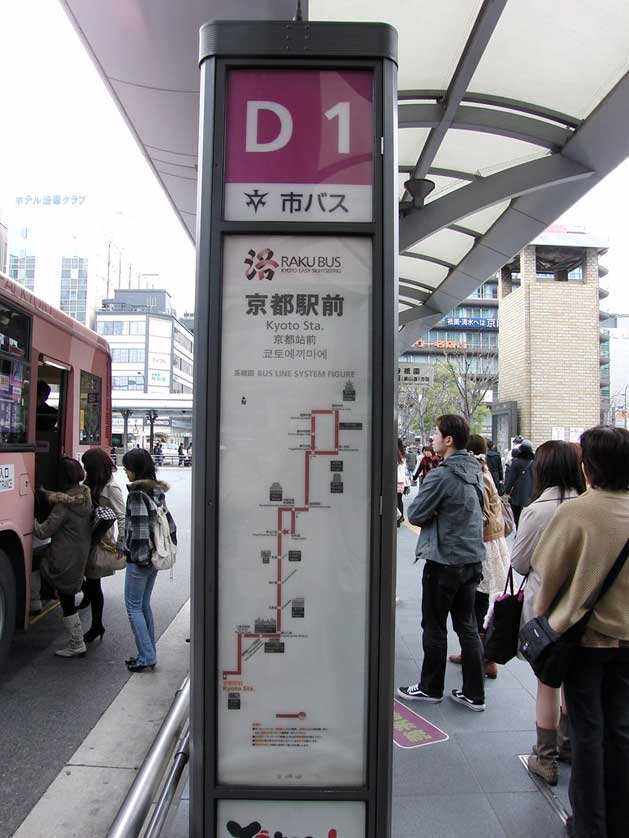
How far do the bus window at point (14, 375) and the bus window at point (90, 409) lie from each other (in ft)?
5.64

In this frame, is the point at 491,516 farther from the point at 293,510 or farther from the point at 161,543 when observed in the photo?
the point at 293,510

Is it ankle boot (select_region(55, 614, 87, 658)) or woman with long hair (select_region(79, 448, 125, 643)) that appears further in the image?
woman with long hair (select_region(79, 448, 125, 643))

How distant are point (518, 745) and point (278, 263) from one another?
3.19 metres

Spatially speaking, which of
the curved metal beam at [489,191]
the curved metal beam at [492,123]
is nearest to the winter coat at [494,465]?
the curved metal beam at [489,191]

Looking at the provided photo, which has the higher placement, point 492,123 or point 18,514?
point 492,123

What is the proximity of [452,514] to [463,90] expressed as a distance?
3299 millimetres

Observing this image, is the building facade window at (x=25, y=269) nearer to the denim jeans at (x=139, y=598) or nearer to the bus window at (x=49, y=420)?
the bus window at (x=49, y=420)

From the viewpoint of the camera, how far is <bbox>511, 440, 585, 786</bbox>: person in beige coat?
3205mm

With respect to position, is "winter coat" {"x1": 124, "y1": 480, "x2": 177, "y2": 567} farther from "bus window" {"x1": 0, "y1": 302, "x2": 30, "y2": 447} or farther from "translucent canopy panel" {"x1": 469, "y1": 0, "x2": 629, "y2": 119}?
"translucent canopy panel" {"x1": 469, "y1": 0, "x2": 629, "y2": 119}

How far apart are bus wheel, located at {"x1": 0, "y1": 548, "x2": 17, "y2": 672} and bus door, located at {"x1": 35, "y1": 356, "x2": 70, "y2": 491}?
5.86ft

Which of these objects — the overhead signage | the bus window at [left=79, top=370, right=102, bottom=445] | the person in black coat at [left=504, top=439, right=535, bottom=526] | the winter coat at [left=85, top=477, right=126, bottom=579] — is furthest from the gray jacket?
the overhead signage

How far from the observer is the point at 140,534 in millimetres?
4535

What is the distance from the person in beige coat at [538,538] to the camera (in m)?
3.21

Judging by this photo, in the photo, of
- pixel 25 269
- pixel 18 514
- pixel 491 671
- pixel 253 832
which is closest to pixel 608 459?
pixel 253 832
